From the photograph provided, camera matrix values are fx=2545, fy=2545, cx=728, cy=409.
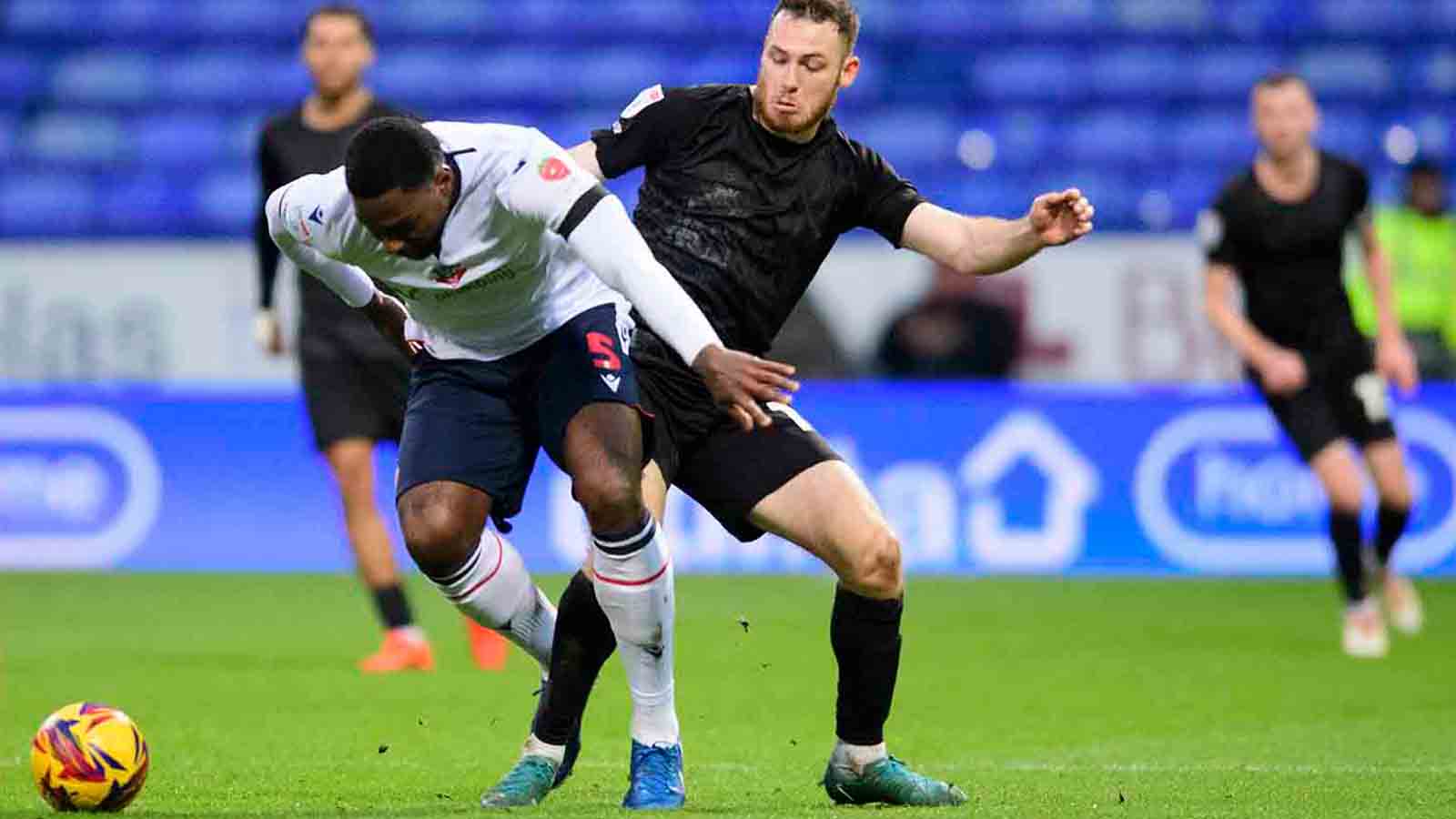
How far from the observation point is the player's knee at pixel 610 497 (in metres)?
5.70

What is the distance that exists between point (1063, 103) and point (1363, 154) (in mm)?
2150

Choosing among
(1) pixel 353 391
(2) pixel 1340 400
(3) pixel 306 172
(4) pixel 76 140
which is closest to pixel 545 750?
(1) pixel 353 391

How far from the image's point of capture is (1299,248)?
1075 centimetres

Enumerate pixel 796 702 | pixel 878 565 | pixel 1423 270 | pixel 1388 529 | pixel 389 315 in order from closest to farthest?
pixel 878 565, pixel 389 315, pixel 796 702, pixel 1388 529, pixel 1423 270

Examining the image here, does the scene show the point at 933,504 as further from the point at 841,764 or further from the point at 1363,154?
the point at 841,764

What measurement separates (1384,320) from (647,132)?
5291mm

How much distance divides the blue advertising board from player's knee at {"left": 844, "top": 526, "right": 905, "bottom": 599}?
25.6ft

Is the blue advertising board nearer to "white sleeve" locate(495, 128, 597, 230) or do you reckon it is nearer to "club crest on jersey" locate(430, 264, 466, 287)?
"club crest on jersey" locate(430, 264, 466, 287)

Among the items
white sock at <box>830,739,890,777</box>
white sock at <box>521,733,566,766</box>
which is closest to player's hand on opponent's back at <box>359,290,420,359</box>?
white sock at <box>521,733,566,766</box>

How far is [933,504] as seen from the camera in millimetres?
14086

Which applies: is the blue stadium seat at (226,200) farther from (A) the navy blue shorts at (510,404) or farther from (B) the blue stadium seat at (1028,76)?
(A) the navy blue shorts at (510,404)

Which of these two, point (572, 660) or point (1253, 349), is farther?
point (1253, 349)

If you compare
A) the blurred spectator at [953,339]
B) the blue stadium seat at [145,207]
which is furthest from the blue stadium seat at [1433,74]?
the blue stadium seat at [145,207]

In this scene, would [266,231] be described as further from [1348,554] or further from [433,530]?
[1348,554]
